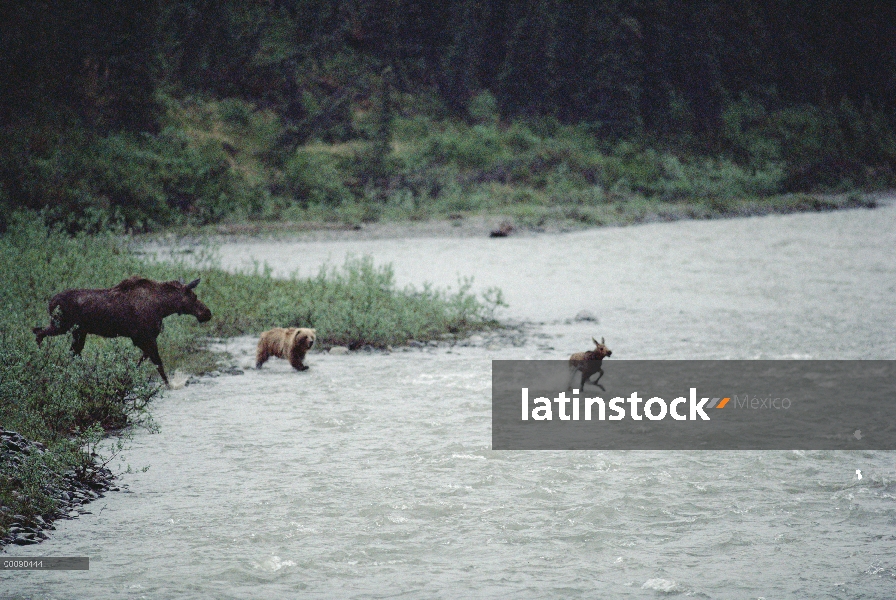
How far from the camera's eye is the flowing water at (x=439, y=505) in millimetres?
6152

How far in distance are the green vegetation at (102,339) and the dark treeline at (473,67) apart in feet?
45.2

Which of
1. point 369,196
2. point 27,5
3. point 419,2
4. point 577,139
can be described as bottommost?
point 369,196

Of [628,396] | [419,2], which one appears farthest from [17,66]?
[628,396]

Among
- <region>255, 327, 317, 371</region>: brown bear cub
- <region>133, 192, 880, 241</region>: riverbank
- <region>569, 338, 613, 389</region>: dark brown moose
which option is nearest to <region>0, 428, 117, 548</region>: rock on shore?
<region>255, 327, 317, 371</region>: brown bear cub

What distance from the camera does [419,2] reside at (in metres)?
44.1

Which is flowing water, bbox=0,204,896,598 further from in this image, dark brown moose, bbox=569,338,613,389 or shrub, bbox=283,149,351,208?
shrub, bbox=283,149,351,208

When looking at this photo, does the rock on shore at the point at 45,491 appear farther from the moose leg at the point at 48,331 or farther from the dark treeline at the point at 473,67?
the dark treeline at the point at 473,67

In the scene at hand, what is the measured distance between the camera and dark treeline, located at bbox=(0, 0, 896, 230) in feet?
106

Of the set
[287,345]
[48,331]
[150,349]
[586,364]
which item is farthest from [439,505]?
[287,345]

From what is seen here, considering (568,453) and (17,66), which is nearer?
(568,453)

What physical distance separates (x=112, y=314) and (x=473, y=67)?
35714 millimetres

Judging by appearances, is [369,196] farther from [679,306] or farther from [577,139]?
[679,306]

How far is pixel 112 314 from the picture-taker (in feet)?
32.3

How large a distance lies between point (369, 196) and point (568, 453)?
25.4 meters
